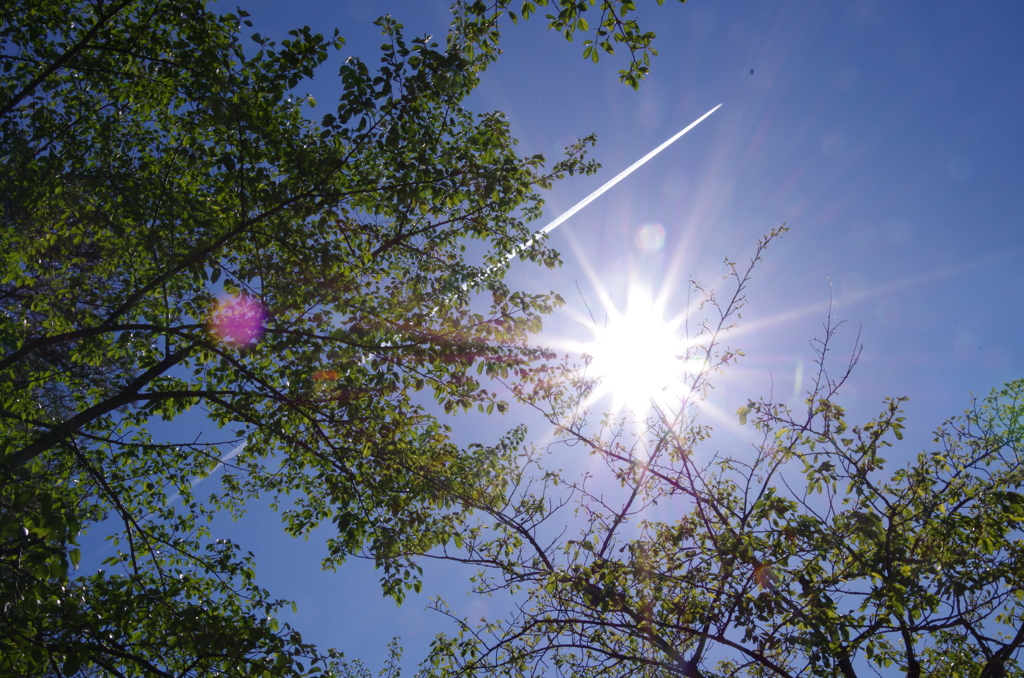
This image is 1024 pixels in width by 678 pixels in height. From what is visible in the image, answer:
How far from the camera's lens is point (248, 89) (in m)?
6.20

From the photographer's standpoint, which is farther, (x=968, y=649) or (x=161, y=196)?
(x=161, y=196)

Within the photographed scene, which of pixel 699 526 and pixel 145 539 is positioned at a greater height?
pixel 699 526

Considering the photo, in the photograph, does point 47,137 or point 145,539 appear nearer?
point 145,539

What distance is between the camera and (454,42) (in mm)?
6539

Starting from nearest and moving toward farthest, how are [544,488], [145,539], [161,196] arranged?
[145,539], [161,196], [544,488]

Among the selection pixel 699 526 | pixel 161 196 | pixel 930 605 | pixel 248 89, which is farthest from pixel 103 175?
pixel 930 605

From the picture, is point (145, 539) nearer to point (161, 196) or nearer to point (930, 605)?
point (161, 196)

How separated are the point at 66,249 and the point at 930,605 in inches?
462

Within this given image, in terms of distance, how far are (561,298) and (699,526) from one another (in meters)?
3.30

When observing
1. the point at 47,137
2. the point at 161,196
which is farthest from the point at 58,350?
the point at 161,196

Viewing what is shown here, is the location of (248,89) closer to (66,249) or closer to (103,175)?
(103,175)

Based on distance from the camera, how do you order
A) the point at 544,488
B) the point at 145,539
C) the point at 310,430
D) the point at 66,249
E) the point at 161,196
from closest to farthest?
the point at 145,539
the point at 161,196
the point at 544,488
the point at 310,430
the point at 66,249

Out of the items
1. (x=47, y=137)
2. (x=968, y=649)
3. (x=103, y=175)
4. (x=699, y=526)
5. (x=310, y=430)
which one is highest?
(x=47, y=137)

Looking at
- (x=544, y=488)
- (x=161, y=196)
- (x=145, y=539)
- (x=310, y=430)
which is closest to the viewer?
(x=145, y=539)
